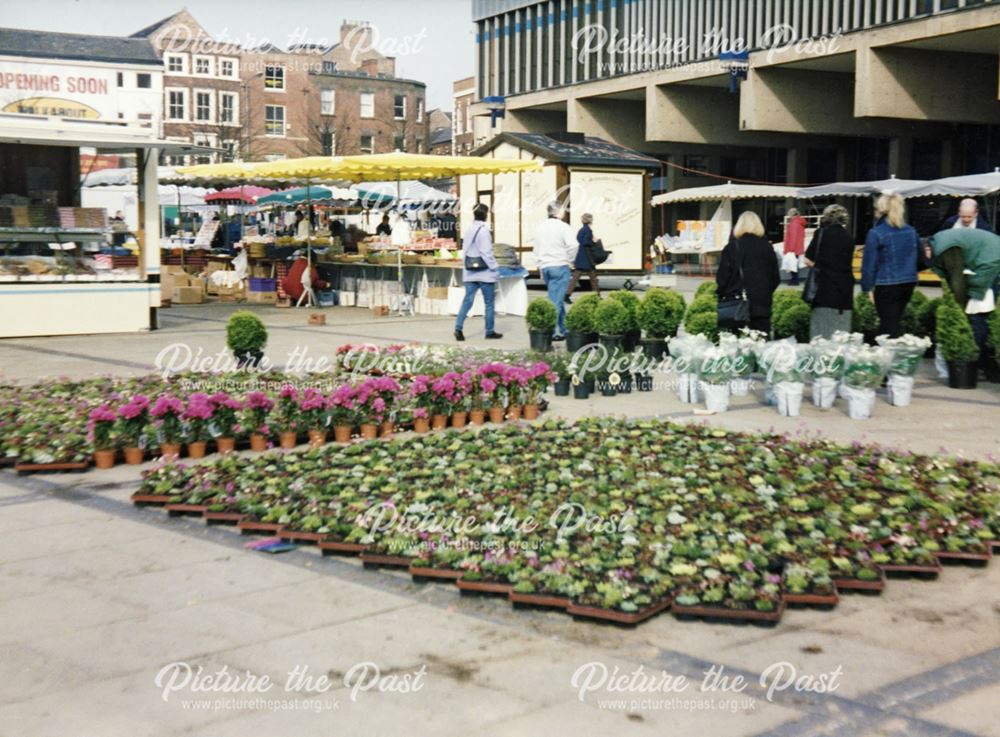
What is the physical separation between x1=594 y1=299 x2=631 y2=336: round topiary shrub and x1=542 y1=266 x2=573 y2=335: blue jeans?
3.18 metres

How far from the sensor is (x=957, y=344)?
11133mm

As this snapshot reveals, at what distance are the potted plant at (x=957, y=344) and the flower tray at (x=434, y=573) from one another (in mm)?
7490

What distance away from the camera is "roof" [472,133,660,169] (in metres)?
24.6

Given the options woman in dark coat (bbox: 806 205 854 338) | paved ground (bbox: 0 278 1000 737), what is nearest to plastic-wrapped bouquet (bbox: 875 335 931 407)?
woman in dark coat (bbox: 806 205 854 338)

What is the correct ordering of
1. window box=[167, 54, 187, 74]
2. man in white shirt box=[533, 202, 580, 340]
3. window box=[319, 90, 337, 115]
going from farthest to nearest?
1. window box=[319, 90, 337, 115]
2. window box=[167, 54, 187, 74]
3. man in white shirt box=[533, 202, 580, 340]

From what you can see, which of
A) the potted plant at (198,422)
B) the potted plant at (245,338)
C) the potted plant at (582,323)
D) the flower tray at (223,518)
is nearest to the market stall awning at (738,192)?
the potted plant at (582,323)

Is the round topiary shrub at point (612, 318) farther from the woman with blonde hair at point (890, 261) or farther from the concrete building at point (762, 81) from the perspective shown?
the concrete building at point (762, 81)

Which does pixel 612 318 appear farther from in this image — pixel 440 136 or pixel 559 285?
pixel 440 136

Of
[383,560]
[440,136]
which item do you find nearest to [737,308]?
[383,560]

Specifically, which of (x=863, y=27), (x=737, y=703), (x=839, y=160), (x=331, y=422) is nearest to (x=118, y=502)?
(x=331, y=422)

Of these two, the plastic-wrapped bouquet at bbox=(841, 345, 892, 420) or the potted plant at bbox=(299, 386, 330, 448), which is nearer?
the potted plant at bbox=(299, 386, 330, 448)

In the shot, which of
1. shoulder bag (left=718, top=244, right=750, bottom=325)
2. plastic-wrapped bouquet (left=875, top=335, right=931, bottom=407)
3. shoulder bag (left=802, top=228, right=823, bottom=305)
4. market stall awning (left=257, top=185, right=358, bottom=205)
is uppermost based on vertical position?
market stall awning (left=257, top=185, right=358, bottom=205)

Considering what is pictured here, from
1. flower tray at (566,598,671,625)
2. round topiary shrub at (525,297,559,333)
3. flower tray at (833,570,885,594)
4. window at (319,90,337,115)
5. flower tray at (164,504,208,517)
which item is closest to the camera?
flower tray at (566,598,671,625)

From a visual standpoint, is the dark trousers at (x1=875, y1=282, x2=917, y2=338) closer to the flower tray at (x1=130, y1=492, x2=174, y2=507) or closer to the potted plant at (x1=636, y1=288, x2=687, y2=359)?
the potted plant at (x1=636, y1=288, x2=687, y2=359)
